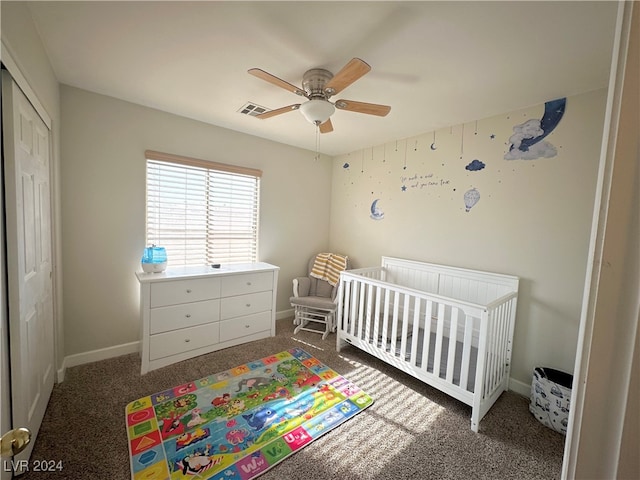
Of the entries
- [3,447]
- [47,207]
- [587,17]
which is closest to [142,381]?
[47,207]

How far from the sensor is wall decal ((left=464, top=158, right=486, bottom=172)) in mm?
2508

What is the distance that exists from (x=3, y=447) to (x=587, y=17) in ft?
8.63

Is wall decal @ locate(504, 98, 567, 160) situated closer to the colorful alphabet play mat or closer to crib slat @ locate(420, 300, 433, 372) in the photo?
crib slat @ locate(420, 300, 433, 372)

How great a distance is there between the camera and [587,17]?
128 cm

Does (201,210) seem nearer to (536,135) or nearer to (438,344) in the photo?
(438,344)

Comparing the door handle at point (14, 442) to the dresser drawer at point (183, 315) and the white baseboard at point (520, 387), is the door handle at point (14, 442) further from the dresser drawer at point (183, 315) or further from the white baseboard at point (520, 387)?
the white baseboard at point (520, 387)

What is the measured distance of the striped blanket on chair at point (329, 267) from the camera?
139 inches

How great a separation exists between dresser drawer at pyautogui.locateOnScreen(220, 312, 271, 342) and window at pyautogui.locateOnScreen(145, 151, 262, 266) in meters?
0.75

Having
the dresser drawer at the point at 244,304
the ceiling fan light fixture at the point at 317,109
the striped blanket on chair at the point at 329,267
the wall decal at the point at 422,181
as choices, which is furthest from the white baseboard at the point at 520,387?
the ceiling fan light fixture at the point at 317,109

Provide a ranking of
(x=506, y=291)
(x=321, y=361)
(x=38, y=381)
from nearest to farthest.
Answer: (x=38, y=381), (x=506, y=291), (x=321, y=361)

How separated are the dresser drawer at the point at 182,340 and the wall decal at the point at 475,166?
2.92 m

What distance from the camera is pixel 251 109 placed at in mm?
2492

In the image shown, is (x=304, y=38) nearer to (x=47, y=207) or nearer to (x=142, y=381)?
(x=47, y=207)

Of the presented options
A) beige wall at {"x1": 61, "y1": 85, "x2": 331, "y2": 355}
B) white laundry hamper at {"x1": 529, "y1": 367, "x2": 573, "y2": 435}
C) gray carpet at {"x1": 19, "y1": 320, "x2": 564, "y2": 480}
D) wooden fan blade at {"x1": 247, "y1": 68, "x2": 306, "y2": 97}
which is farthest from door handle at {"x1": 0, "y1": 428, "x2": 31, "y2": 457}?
white laundry hamper at {"x1": 529, "y1": 367, "x2": 573, "y2": 435}
